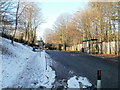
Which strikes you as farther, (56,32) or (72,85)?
(56,32)

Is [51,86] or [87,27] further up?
[87,27]

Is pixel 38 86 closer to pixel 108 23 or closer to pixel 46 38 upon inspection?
pixel 108 23

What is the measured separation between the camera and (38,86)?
6.03m

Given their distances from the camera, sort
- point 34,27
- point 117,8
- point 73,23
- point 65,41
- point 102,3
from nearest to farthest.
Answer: point 117,8
point 102,3
point 73,23
point 34,27
point 65,41

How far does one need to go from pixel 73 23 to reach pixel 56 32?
85.1ft

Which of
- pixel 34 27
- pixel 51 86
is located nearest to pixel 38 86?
pixel 51 86

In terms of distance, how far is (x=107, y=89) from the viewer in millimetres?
5559

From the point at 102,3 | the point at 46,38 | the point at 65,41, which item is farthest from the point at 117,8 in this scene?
the point at 46,38

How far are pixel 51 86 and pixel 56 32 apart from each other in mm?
62947

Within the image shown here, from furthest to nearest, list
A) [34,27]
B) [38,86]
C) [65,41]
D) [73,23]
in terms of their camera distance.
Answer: [65,41], [34,27], [73,23], [38,86]

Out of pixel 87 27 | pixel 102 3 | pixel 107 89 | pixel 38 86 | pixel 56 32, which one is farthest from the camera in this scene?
pixel 56 32

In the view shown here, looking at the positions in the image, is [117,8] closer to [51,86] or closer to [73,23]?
[73,23]

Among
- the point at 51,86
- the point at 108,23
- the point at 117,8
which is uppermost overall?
the point at 117,8

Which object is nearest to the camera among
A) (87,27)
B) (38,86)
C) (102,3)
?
(38,86)
